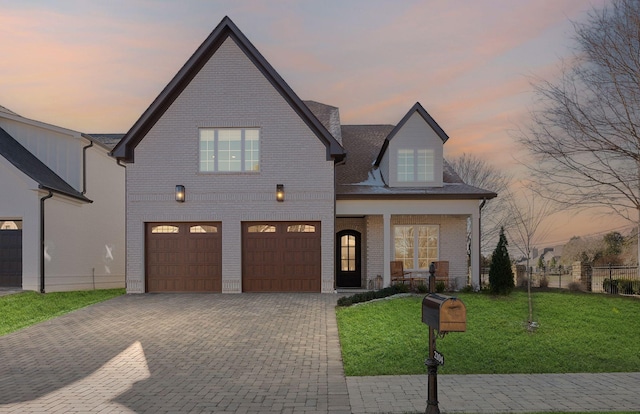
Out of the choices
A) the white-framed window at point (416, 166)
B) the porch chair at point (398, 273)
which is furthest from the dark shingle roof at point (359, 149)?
the porch chair at point (398, 273)

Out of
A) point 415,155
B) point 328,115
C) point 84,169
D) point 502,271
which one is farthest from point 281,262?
point 84,169

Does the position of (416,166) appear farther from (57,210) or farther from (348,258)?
(57,210)

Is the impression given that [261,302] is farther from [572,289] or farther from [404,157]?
[572,289]

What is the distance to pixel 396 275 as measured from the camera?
17.7 meters

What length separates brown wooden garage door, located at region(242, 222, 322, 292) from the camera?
17.0 m

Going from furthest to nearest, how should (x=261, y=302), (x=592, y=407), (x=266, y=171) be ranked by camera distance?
1. (x=266, y=171)
2. (x=261, y=302)
3. (x=592, y=407)

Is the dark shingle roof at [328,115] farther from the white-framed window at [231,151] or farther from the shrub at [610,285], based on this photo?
the shrub at [610,285]

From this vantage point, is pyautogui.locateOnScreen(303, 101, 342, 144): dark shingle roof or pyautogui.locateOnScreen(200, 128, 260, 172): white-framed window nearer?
pyautogui.locateOnScreen(200, 128, 260, 172): white-framed window

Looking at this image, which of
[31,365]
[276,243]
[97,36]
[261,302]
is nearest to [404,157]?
[276,243]

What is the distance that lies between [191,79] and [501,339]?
13.4 metres

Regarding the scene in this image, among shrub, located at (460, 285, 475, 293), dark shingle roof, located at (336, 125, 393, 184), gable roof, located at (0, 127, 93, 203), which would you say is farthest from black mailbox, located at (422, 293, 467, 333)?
gable roof, located at (0, 127, 93, 203)

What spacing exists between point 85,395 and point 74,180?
16129 millimetres

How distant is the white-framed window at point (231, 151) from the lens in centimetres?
1709

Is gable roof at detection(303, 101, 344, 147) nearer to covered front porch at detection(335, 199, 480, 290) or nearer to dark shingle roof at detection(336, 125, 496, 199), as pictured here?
dark shingle roof at detection(336, 125, 496, 199)
